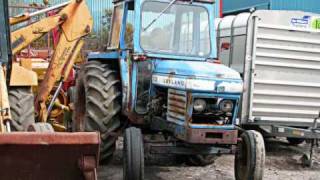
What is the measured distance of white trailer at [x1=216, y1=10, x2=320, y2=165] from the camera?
323 inches

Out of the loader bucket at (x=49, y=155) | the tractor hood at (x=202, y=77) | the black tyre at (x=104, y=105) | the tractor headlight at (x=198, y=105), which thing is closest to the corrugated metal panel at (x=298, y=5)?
the black tyre at (x=104, y=105)

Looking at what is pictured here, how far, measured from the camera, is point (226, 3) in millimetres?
19656

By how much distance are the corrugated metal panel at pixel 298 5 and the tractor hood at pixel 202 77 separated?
12.8 meters

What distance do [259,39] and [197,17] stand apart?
1.34 m

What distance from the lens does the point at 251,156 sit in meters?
5.74

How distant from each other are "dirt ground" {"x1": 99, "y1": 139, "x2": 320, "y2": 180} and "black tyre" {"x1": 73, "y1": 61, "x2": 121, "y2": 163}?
1.36 ft

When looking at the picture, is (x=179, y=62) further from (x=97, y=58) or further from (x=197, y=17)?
(x=97, y=58)

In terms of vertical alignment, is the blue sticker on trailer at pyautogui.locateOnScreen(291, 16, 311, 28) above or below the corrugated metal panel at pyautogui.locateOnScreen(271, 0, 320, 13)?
below

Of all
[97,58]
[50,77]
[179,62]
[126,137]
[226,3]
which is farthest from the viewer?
[226,3]

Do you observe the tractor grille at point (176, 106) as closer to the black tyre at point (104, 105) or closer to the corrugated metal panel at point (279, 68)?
the black tyre at point (104, 105)

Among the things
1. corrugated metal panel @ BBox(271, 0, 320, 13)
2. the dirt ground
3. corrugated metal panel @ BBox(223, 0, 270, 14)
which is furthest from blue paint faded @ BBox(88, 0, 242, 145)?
corrugated metal panel @ BBox(271, 0, 320, 13)

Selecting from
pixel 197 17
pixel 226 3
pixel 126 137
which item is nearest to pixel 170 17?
pixel 197 17

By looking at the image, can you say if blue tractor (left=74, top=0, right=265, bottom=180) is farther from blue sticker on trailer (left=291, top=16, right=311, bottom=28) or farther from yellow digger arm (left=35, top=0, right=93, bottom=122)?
blue sticker on trailer (left=291, top=16, right=311, bottom=28)

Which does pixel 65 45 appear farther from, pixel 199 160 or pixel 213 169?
pixel 213 169
